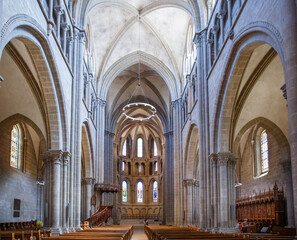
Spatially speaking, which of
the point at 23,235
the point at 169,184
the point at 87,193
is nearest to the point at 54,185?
the point at 23,235

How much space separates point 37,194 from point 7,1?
21040 mm

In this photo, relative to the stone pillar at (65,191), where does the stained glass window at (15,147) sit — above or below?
above

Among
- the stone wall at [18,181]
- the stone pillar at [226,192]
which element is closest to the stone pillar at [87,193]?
the stone wall at [18,181]

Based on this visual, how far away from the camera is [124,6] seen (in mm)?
28844

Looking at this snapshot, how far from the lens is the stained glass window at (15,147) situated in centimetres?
2540

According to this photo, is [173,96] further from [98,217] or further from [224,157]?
[224,157]

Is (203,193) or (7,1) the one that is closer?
(7,1)

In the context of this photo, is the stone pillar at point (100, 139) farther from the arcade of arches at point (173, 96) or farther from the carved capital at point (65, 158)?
the carved capital at point (65, 158)

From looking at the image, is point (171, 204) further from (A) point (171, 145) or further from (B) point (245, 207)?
(B) point (245, 207)

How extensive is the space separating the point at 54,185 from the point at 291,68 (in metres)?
11.9

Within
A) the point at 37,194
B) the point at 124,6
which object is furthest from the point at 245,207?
the point at 124,6

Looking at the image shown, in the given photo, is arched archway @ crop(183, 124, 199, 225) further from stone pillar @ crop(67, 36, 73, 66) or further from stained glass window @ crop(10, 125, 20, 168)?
stone pillar @ crop(67, 36, 73, 66)

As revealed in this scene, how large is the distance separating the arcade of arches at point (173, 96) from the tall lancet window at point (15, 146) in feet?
0.40

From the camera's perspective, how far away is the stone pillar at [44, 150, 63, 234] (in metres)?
17.0
